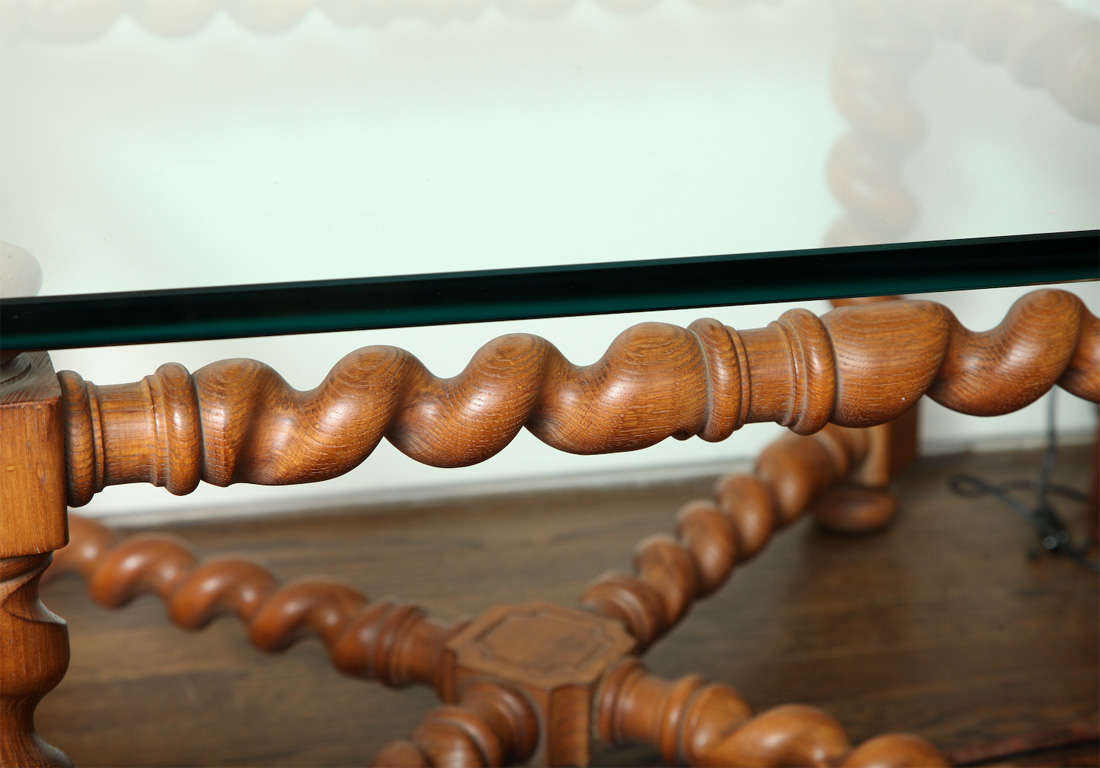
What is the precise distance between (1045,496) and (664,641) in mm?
535

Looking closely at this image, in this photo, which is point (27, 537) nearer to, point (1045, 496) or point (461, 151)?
point (461, 151)

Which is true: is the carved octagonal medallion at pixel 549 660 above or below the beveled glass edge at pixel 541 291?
below

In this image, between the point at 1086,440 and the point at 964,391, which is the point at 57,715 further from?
the point at 1086,440

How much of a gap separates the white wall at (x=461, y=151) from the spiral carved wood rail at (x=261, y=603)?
0.28 metres

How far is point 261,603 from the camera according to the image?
1052 millimetres

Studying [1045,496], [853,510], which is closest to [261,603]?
[853,510]

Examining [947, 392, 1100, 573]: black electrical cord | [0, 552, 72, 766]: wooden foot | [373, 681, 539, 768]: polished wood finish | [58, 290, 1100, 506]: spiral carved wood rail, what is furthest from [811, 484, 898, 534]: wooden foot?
[0, 552, 72, 766]: wooden foot

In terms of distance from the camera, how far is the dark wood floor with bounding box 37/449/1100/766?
1.02 meters

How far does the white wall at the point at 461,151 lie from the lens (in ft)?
1.96

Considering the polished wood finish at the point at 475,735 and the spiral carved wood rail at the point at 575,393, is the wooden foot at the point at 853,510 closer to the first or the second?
the polished wood finish at the point at 475,735

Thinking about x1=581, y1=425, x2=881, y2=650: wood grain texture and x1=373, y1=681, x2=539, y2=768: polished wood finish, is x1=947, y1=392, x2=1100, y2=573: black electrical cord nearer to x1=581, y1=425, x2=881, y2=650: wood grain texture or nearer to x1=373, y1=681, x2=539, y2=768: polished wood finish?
x1=581, y1=425, x2=881, y2=650: wood grain texture

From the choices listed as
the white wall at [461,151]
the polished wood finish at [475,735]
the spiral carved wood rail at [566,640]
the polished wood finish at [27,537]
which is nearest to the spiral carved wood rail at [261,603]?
the spiral carved wood rail at [566,640]

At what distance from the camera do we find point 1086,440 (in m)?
1.60

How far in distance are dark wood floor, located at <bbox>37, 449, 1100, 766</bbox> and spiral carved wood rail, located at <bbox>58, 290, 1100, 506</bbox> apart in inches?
17.7
